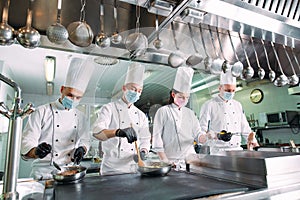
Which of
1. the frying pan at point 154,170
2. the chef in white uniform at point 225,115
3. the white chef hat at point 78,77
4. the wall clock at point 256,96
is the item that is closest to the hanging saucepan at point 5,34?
the white chef hat at point 78,77

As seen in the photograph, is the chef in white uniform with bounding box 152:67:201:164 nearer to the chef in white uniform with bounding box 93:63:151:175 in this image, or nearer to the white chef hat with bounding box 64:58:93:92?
the chef in white uniform with bounding box 93:63:151:175

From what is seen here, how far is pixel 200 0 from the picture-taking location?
117 centimetres

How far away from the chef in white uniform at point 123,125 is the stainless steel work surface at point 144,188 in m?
0.70

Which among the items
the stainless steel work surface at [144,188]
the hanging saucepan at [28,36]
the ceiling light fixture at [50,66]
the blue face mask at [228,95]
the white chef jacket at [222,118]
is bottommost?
the stainless steel work surface at [144,188]

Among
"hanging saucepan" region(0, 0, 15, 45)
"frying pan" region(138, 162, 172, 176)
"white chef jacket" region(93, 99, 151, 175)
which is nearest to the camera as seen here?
"frying pan" region(138, 162, 172, 176)

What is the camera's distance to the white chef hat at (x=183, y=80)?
6.40 feet

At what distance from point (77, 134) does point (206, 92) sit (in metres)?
1.72

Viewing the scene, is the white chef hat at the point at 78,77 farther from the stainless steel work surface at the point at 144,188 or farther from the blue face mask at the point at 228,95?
the blue face mask at the point at 228,95

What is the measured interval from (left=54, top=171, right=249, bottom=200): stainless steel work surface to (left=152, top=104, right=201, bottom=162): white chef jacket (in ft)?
3.34

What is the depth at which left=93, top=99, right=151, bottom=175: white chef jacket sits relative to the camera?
1.70 meters

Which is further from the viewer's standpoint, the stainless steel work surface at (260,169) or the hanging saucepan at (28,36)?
the hanging saucepan at (28,36)

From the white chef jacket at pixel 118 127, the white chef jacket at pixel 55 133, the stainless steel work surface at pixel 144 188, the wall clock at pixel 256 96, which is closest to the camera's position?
the stainless steel work surface at pixel 144 188

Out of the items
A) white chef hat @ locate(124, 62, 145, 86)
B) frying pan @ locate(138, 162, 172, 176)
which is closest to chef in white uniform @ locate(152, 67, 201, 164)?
white chef hat @ locate(124, 62, 145, 86)

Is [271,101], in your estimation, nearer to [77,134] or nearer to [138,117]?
[138,117]
